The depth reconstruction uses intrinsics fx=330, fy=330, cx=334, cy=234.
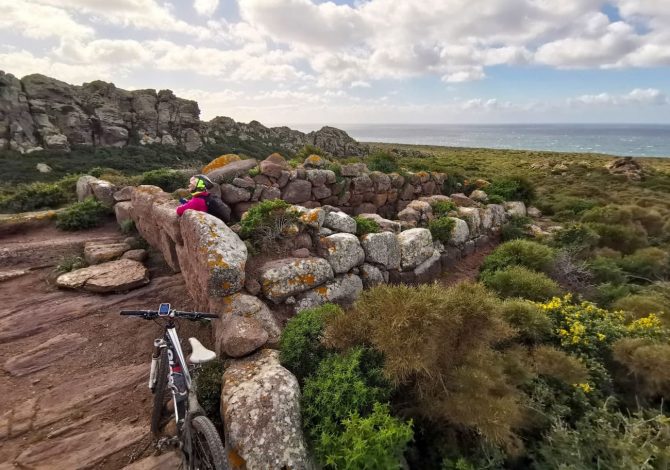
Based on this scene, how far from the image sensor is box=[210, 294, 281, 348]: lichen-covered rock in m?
5.49

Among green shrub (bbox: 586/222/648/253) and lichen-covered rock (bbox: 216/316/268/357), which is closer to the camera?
lichen-covered rock (bbox: 216/316/268/357)

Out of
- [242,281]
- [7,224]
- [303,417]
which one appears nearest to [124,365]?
[242,281]

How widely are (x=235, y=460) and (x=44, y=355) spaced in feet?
14.5

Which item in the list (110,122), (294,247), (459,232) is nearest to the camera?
(294,247)

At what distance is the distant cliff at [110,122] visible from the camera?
1746 inches

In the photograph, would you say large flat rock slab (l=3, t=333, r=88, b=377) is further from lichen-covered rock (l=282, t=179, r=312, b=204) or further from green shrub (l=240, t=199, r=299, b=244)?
lichen-covered rock (l=282, t=179, r=312, b=204)

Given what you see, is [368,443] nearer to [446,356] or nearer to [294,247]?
[446,356]

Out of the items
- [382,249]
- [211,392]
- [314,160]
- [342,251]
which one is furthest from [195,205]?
[314,160]

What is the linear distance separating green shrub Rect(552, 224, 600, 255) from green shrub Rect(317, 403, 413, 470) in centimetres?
1012

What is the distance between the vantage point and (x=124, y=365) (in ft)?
18.5

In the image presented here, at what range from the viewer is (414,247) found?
8.92 m

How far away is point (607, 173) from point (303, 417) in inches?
1318

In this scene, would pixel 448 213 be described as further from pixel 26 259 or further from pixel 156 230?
pixel 26 259

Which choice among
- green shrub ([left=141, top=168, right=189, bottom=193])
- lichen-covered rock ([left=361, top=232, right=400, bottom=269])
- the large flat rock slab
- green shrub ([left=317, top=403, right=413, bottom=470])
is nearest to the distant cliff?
green shrub ([left=141, top=168, right=189, bottom=193])
